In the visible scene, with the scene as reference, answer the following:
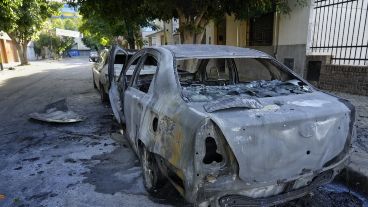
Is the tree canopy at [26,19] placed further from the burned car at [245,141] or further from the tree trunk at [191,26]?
the burned car at [245,141]

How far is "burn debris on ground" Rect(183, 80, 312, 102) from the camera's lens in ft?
9.21

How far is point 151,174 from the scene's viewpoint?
10.8 ft

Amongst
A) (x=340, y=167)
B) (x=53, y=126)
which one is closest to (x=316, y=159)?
(x=340, y=167)

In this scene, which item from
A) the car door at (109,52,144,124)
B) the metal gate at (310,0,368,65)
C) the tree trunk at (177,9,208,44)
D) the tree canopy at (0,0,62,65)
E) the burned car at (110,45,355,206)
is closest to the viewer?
the burned car at (110,45,355,206)

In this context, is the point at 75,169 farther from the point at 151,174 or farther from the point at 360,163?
the point at 360,163

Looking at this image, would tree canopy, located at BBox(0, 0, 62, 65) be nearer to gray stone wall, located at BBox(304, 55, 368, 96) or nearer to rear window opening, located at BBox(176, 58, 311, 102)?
rear window opening, located at BBox(176, 58, 311, 102)

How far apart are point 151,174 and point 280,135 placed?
5.11ft

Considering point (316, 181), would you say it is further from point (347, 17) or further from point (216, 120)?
point (347, 17)

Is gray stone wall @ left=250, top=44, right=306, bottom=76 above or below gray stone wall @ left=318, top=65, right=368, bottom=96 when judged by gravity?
above

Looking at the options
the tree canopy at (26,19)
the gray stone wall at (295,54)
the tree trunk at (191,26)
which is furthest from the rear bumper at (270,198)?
the tree canopy at (26,19)

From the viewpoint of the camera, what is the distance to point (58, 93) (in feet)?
35.0

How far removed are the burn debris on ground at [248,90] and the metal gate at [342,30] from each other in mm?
Result: 5193

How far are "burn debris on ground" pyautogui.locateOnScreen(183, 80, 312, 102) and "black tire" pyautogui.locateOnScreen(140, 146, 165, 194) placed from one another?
0.85 meters

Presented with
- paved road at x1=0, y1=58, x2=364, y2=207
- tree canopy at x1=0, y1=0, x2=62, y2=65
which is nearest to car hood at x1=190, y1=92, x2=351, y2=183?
paved road at x1=0, y1=58, x2=364, y2=207
